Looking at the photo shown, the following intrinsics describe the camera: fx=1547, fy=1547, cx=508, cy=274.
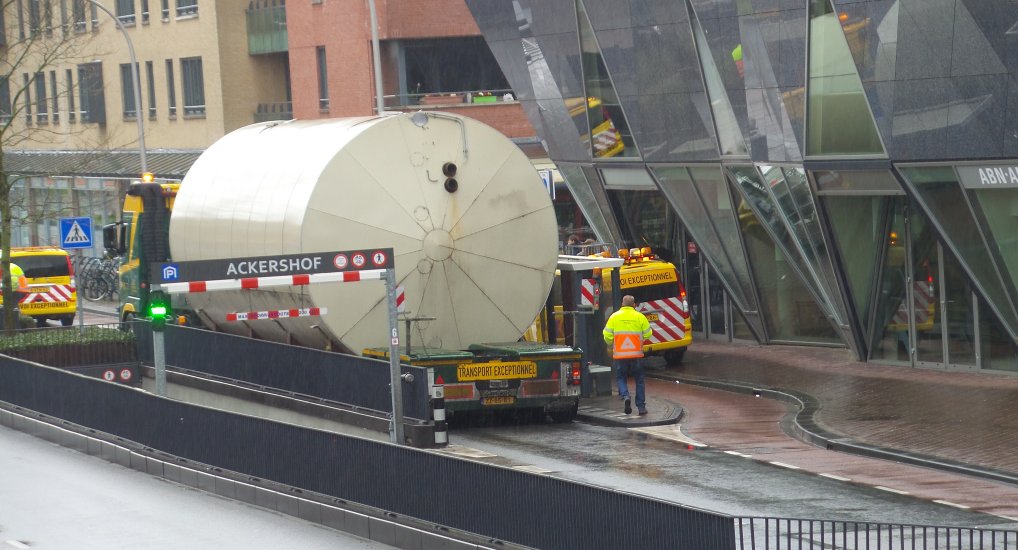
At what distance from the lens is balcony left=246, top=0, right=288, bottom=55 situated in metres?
53.8

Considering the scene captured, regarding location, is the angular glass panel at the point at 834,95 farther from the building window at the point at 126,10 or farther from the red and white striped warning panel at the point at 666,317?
the building window at the point at 126,10

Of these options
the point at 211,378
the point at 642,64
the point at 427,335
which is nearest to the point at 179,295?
the point at 211,378

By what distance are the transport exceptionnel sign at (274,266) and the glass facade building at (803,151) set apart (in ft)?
26.8

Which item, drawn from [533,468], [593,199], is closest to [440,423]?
[533,468]

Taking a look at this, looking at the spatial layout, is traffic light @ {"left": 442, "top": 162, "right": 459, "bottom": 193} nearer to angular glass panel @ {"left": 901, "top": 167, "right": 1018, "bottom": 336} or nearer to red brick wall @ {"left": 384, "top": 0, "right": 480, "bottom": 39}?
angular glass panel @ {"left": 901, "top": 167, "right": 1018, "bottom": 336}

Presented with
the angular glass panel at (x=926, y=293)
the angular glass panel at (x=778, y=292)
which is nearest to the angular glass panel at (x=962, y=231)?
the angular glass panel at (x=926, y=293)

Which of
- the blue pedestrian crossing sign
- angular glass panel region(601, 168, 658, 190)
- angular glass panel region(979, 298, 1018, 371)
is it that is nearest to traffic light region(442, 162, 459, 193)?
angular glass panel region(979, 298, 1018, 371)

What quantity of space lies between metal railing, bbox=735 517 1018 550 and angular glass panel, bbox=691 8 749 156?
15041 millimetres

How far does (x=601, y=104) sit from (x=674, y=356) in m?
6.45

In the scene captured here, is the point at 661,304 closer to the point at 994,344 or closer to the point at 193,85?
the point at 994,344

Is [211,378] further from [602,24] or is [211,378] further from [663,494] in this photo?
[602,24]

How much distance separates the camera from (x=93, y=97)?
63500mm

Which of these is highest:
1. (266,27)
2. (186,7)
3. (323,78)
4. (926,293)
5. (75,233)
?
(186,7)

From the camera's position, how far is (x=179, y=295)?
25.0 m
